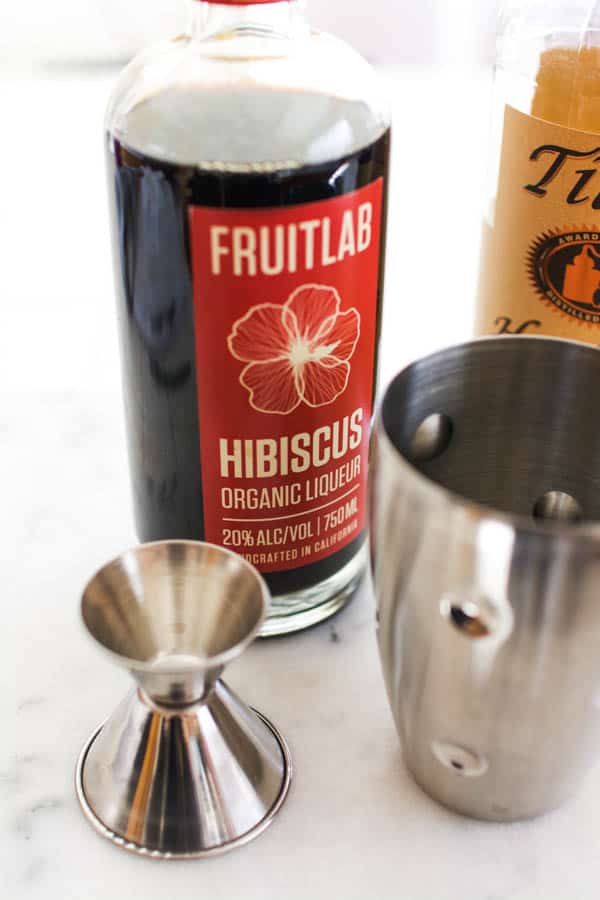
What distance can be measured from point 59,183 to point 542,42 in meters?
0.47

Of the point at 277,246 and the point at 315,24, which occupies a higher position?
the point at 277,246

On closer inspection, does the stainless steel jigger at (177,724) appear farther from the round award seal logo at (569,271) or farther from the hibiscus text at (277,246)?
the round award seal logo at (569,271)

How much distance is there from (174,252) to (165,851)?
0.22 meters

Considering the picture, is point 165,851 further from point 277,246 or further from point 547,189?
point 547,189

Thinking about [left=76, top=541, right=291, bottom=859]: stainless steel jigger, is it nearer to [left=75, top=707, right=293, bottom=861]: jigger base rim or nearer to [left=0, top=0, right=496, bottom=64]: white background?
[left=75, top=707, right=293, bottom=861]: jigger base rim

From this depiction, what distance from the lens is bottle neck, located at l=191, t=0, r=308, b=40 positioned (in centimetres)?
45

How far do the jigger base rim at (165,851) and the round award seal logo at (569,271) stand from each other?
26cm

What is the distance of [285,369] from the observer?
443 mm

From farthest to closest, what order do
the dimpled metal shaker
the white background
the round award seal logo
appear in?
1. the white background
2. the round award seal logo
3. the dimpled metal shaker

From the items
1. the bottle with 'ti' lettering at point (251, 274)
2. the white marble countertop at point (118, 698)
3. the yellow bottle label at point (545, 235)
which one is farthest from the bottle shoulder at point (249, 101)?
the white marble countertop at point (118, 698)

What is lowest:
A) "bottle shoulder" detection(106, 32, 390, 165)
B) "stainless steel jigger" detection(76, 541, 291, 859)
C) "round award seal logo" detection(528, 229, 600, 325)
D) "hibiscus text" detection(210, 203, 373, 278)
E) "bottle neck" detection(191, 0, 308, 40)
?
"stainless steel jigger" detection(76, 541, 291, 859)

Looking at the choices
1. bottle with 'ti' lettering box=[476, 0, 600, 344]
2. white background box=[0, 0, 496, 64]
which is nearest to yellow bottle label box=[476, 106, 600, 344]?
bottle with 'ti' lettering box=[476, 0, 600, 344]

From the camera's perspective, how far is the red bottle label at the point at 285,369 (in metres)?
0.42

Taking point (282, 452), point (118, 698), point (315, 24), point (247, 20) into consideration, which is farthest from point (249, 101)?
point (315, 24)
